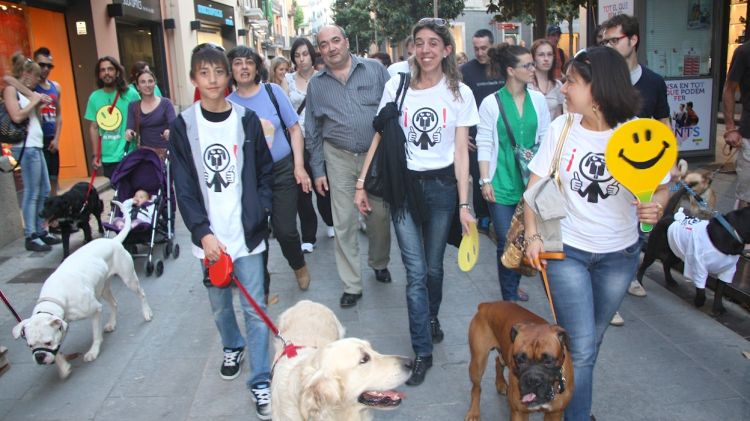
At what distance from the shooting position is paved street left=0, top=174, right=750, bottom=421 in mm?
3602

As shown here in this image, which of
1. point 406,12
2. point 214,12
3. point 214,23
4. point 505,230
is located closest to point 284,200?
point 505,230

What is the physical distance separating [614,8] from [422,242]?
708 centimetres

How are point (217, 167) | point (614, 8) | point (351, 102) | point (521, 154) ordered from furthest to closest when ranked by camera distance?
1. point (614, 8)
2. point (351, 102)
3. point (521, 154)
4. point (217, 167)

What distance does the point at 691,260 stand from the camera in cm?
477

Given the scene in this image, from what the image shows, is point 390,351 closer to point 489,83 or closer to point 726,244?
point 726,244

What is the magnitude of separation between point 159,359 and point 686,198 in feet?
16.0

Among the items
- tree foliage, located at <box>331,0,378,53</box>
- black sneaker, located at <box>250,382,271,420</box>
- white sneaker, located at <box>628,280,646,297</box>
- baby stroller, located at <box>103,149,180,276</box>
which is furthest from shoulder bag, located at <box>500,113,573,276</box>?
tree foliage, located at <box>331,0,378,53</box>

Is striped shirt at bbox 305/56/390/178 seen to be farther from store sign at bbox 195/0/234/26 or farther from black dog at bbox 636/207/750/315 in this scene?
store sign at bbox 195/0/234/26

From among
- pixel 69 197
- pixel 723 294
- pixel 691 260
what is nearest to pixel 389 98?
pixel 691 260

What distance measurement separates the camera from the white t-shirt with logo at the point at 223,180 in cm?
346

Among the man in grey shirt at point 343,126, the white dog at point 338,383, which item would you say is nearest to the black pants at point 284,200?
the man in grey shirt at point 343,126

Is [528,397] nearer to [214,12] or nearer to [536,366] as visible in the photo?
[536,366]

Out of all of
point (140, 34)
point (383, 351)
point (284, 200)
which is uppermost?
Answer: point (140, 34)

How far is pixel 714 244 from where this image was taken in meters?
4.61
